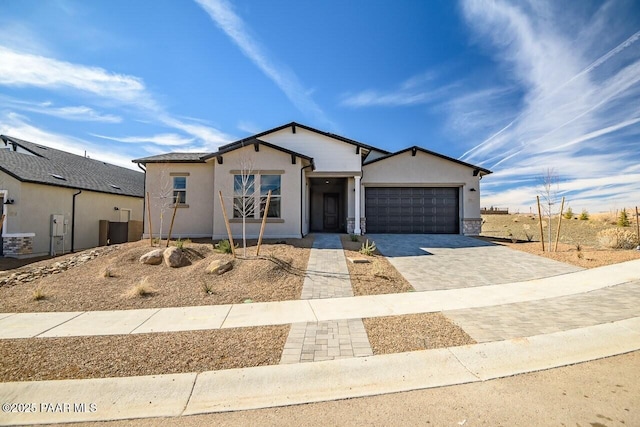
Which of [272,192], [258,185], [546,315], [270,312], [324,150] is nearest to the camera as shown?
[546,315]

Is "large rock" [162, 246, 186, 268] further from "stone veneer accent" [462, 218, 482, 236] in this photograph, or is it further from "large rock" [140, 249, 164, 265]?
"stone veneer accent" [462, 218, 482, 236]

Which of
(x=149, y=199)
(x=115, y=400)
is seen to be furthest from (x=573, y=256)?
(x=149, y=199)

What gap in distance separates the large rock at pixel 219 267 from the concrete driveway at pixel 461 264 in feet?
17.2

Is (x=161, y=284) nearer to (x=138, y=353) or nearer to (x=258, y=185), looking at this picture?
(x=138, y=353)

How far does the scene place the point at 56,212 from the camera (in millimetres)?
15727

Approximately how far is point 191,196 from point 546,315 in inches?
572

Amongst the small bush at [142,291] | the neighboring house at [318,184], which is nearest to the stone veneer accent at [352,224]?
the neighboring house at [318,184]

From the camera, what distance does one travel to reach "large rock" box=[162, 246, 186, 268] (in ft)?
29.1

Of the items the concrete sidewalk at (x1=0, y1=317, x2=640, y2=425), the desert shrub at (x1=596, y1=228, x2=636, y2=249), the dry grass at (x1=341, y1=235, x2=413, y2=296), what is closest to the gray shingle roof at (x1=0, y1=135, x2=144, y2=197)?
the concrete sidewalk at (x1=0, y1=317, x2=640, y2=425)

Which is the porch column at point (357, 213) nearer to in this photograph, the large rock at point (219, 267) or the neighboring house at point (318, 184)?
the neighboring house at point (318, 184)

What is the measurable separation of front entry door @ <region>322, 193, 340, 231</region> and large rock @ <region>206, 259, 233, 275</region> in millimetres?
11652

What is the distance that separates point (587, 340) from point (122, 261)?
11.8m

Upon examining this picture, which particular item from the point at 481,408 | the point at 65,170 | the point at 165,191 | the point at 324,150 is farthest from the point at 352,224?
the point at 65,170

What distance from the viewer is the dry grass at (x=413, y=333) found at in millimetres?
4227
